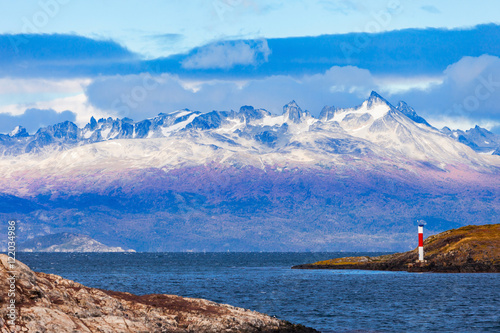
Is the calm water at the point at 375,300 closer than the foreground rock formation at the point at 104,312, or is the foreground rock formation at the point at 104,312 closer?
the foreground rock formation at the point at 104,312

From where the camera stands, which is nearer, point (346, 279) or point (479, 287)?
point (479, 287)

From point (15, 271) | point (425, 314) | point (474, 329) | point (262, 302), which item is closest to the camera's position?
point (15, 271)

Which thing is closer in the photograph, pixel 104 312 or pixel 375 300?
pixel 104 312

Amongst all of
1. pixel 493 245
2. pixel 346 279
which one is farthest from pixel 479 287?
pixel 493 245

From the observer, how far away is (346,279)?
176375mm

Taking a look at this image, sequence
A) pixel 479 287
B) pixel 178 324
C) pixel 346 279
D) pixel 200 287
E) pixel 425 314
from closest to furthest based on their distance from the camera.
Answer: pixel 178 324 < pixel 425 314 < pixel 479 287 < pixel 200 287 < pixel 346 279

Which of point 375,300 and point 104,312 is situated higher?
point 375,300

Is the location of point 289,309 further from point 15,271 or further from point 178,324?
point 15,271

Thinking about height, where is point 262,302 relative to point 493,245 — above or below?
below

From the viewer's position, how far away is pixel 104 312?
66500 millimetres

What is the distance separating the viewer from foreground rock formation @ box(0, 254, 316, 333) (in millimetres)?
61312

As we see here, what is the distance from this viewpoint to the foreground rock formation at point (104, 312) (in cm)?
6131

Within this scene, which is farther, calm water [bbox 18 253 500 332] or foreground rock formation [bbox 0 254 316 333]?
calm water [bbox 18 253 500 332]

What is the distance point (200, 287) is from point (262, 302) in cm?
4291
